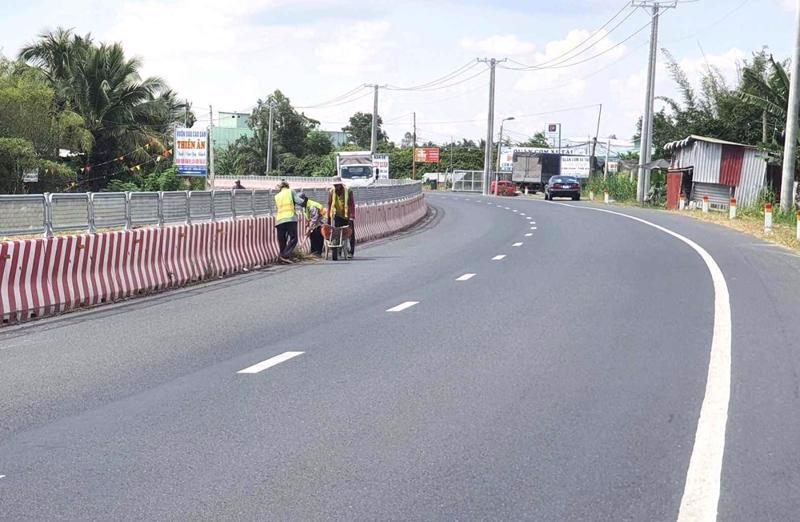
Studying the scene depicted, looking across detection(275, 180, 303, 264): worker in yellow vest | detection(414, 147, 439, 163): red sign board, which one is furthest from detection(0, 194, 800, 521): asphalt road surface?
detection(414, 147, 439, 163): red sign board

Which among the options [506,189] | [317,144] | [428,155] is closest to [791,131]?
[506,189]

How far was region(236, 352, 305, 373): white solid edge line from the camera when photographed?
Result: 30.0ft

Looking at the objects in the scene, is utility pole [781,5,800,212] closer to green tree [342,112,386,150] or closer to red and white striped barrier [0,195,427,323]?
red and white striped barrier [0,195,427,323]

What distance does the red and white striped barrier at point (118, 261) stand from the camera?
13.3 m

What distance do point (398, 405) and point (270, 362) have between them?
7.29 feet

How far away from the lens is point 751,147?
4459 centimetres

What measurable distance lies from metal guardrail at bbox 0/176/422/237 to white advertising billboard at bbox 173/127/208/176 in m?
13.4

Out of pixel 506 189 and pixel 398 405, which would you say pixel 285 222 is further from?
pixel 506 189

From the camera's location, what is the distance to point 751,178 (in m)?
44.5

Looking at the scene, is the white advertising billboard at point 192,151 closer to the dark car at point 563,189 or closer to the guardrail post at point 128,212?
the guardrail post at point 128,212

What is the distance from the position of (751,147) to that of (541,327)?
35.9 m

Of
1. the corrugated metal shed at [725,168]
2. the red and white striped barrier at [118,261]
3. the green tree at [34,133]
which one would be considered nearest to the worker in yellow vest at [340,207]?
the red and white striped barrier at [118,261]

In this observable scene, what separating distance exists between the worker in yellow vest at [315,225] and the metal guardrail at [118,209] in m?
1.52

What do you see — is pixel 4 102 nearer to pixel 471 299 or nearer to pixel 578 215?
pixel 578 215
